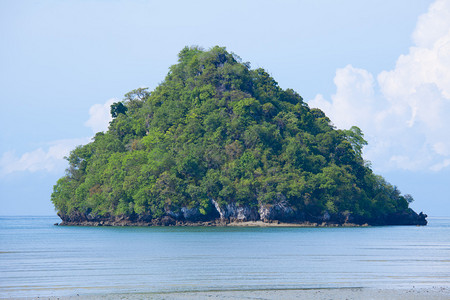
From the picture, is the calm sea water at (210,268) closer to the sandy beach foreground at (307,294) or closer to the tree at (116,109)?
the sandy beach foreground at (307,294)

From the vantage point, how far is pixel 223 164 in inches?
3893

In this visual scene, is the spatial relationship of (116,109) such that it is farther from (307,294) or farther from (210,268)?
(307,294)

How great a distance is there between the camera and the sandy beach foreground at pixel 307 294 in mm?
23922

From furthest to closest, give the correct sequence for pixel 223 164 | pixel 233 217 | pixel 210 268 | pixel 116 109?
pixel 116 109, pixel 223 164, pixel 233 217, pixel 210 268

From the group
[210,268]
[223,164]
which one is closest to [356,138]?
[223,164]

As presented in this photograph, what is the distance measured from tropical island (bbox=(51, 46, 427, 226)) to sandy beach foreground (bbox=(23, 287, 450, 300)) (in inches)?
2564

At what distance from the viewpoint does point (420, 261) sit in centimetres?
3825

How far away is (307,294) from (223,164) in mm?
74493

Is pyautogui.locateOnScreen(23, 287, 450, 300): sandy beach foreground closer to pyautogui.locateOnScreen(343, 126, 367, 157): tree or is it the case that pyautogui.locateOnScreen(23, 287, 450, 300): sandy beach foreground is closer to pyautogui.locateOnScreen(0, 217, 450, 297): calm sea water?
pyautogui.locateOnScreen(0, 217, 450, 297): calm sea water

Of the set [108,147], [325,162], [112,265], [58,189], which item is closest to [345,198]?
[325,162]

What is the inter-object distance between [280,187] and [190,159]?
15.5m

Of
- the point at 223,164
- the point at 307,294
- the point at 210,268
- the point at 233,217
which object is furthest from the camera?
the point at 223,164

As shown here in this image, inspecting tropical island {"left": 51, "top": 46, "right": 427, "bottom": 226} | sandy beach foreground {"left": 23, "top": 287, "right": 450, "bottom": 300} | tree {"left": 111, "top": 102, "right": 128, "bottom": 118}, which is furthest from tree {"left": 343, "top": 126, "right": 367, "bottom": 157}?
sandy beach foreground {"left": 23, "top": 287, "right": 450, "bottom": 300}

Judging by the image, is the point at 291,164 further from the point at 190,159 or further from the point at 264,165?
the point at 190,159
